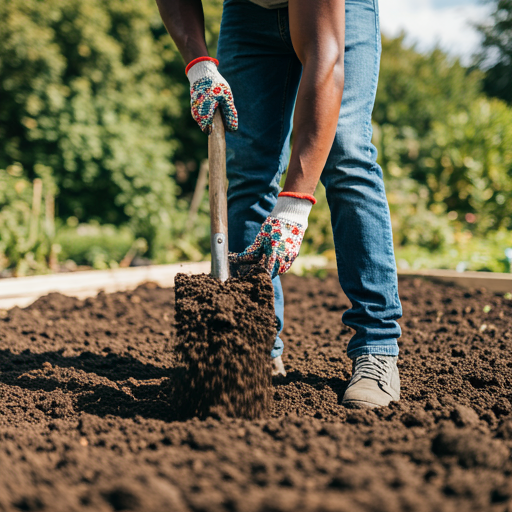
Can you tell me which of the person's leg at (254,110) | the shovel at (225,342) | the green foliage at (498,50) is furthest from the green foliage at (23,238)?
the green foliage at (498,50)

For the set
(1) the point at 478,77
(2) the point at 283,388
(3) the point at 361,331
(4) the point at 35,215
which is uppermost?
(1) the point at 478,77

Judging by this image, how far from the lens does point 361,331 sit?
6.07 feet

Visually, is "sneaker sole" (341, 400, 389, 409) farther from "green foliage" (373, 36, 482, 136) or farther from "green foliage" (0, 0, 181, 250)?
"green foliage" (373, 36, 482, 136)

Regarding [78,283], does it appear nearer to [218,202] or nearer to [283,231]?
[218,202]

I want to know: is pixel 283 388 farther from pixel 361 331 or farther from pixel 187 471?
pixel 187 471

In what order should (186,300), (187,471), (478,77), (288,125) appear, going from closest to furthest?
1. (187,471)
2. (186,300)
3. (288,125)
4. (478,77)

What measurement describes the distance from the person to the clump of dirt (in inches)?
5.5

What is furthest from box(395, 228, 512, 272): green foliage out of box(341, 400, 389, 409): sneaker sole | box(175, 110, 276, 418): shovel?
box(175, 110, 276, 418): shovel

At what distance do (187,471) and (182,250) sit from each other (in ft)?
16.2

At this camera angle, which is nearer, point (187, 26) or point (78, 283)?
point (187, 26)

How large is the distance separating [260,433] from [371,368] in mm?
661

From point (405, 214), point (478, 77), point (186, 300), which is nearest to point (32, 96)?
point (405, 214)

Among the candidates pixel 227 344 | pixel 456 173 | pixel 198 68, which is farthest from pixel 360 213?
pixel 456 173

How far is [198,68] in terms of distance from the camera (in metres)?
1.93
